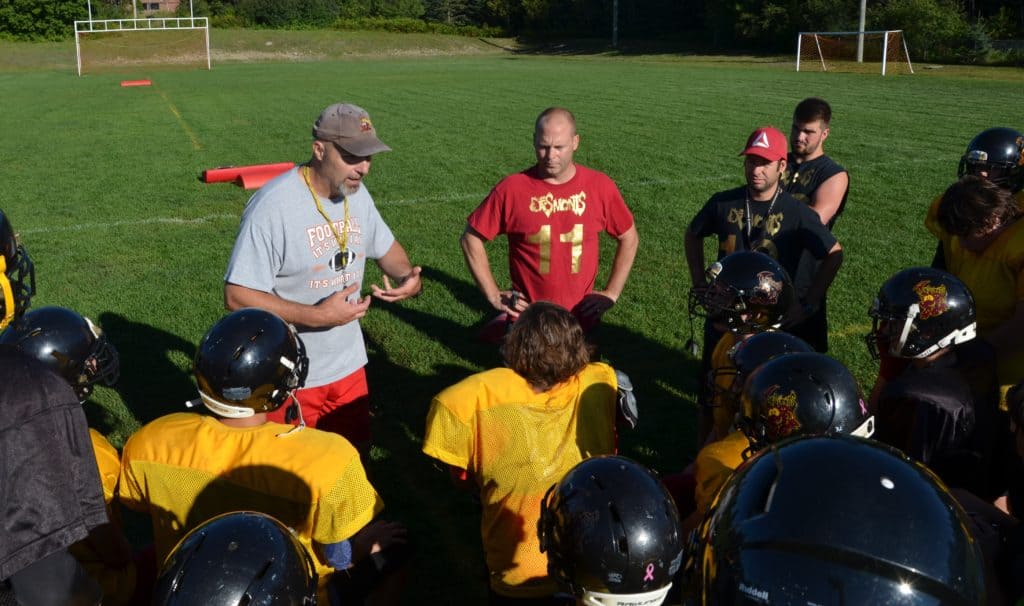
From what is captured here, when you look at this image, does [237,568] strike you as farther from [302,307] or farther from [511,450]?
[302,307]

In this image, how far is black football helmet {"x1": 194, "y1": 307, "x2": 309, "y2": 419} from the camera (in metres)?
3.25

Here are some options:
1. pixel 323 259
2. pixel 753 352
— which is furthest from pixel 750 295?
pixel 323 259

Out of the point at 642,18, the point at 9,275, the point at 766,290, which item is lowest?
the point at 766,290

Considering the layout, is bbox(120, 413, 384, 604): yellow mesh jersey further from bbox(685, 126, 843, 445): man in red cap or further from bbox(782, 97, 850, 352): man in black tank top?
bbox(782, 97, 850, 352): man in black tank top

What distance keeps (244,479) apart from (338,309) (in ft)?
5.55

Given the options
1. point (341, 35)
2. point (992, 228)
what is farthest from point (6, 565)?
point (341, 35)

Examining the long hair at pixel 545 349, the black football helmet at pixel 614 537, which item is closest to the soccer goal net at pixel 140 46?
the long hair at pixel 545 349

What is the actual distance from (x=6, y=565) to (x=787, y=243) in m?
4.81

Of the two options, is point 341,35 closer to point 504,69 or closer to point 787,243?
point 504,69

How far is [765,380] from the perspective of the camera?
3031 millimetres

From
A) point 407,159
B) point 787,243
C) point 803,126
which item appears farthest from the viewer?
point 407,159

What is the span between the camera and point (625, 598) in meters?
2.38

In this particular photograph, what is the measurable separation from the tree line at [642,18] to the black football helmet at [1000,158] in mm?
43239

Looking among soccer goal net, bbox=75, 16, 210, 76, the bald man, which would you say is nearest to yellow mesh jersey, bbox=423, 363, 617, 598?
the bald man
